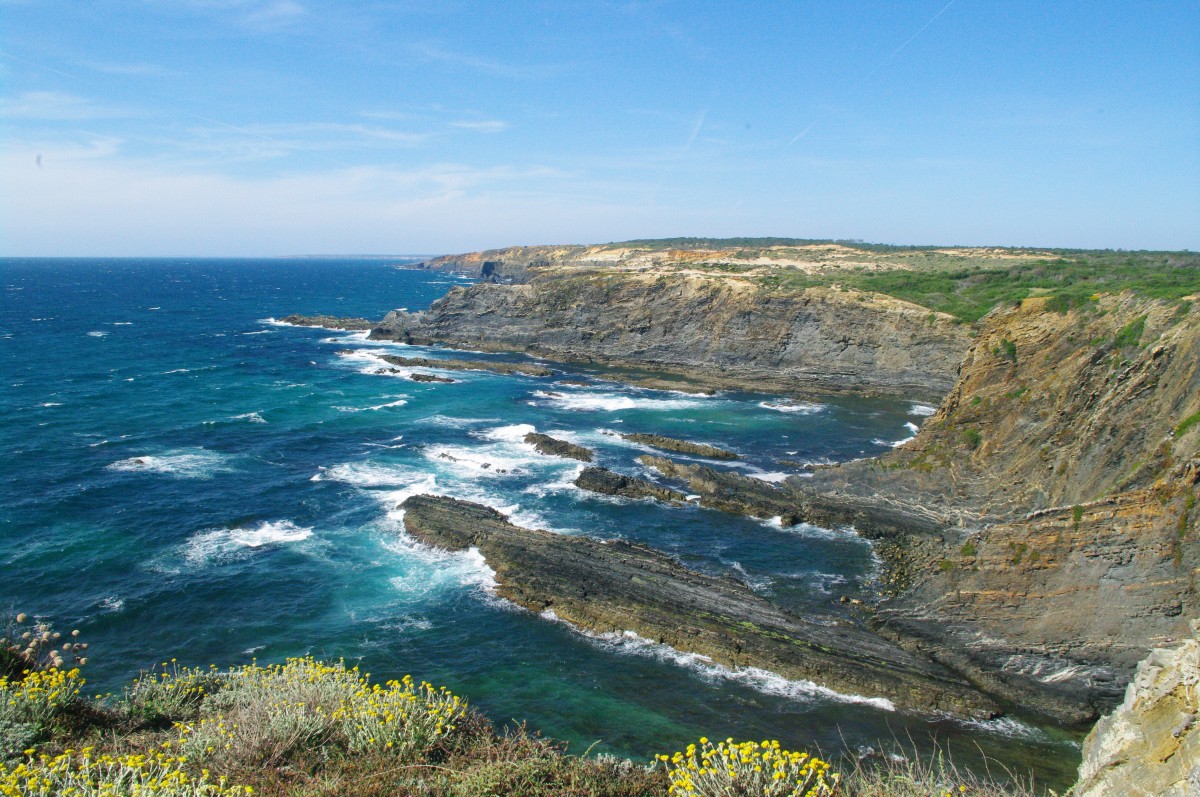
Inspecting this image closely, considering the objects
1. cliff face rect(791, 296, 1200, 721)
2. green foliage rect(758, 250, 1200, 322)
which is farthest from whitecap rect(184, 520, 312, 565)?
green foliage rect(758, 250, 1200, 322)

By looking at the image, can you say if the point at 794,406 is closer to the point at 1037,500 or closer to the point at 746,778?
the point at 1037,500

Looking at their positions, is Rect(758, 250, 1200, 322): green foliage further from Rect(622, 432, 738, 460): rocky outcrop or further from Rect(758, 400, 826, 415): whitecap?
Rect(622, 432, 738, 460): rocky outcrop

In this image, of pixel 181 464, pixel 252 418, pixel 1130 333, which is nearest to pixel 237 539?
pixel 181 464

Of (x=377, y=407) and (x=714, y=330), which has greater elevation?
(x=714, y=330)

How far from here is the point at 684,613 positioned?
24.4 meters

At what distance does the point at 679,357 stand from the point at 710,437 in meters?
29.8

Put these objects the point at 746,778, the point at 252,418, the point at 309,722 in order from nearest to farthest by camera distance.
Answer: the point at 746,778 → the point at 309,722 → the point at 252,418

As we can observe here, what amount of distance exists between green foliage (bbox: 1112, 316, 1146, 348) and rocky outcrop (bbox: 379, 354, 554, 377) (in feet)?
167

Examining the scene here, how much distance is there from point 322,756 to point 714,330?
6873cm

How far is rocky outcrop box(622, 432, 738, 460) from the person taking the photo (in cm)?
4344

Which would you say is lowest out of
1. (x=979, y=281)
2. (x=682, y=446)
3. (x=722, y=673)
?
(x=722, y=673)

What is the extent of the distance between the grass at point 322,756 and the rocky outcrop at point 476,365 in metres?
59.4

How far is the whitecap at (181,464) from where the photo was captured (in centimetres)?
3847

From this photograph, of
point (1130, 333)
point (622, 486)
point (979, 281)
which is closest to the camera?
point (1130, 333)
